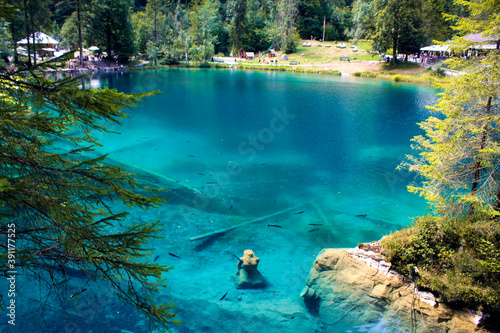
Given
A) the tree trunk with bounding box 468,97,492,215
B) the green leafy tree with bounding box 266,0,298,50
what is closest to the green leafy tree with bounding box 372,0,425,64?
the green leafy tree with bounding box 266,0,298,50

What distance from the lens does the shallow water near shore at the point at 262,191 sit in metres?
11.3

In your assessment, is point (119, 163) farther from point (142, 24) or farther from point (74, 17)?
point (142, 24)

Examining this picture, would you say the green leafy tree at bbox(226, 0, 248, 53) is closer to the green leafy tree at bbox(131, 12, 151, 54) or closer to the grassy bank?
the green leafy tree at bbox(131, 12, 151, 54)

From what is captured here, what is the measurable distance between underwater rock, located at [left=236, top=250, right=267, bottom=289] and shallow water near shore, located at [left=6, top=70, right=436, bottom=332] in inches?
11.4

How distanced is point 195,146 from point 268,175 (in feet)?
26.0

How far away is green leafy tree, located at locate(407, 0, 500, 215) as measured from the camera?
35.6 feet

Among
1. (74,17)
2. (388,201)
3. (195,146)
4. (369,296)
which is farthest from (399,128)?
(74,17)

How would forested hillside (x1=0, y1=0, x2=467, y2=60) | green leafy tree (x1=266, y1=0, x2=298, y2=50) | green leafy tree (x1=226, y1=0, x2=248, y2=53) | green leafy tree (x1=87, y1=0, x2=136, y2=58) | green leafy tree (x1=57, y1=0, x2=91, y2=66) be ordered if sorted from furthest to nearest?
green leafy tree (x1=226, y1=0, x2=248, y2=53), green leafy tree (x1=266, y1=0, x2=298, y2=50), green leafy tree (x1=87, y1=0, x2=136, y2=58), forested hillside (x1=0, y1=0, x2=467, y2=60), green leafy tree (x1=57, y1=0, x2=91, y2=66)

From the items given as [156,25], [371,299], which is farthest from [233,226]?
[156,25]

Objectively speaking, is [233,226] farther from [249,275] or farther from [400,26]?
[400,26]

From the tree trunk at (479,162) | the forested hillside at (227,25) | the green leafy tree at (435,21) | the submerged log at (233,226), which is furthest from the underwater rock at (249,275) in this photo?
the green leafy tree at (435,21)

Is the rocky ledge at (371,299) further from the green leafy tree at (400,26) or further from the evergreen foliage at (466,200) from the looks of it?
the green leafy tree at (400,26)

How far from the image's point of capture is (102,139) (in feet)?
93.0

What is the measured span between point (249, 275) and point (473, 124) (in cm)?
A: 929
